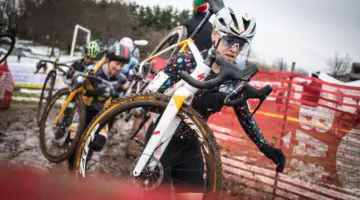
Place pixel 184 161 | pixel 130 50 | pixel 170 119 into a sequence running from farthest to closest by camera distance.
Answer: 1. pixel 130 50
2. pixel 184 161
3. pixel 170 119

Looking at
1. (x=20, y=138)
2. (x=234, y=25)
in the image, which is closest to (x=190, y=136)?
A: (x=234, y=25)

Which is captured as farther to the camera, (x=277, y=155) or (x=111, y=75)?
(x=111, y=75)

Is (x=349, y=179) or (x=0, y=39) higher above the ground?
(x=0, y=39)

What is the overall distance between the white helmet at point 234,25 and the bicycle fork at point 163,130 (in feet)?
1.98

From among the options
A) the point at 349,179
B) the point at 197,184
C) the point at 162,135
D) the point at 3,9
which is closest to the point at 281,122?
the point at 349,179

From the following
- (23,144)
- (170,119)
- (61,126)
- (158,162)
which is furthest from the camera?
(23,144)

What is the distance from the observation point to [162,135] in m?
1.82

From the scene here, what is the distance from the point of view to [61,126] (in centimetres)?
464

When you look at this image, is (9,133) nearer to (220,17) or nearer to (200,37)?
(200,37)

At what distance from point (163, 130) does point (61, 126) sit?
3458mm

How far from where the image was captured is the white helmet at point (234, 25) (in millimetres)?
1995

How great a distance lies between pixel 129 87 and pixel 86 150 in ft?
9.52

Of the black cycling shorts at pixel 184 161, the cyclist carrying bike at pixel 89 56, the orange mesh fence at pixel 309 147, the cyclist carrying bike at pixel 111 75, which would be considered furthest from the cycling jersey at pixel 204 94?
the cyclist carrying bike at pixel 89 56

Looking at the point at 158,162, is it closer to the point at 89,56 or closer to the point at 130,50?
the point at 130,50
